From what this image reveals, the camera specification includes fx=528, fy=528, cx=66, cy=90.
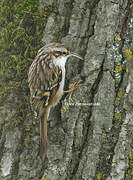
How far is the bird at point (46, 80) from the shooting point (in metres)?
2.70

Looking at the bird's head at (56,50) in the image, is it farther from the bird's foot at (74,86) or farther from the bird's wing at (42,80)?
the bird's foot at (74,86)

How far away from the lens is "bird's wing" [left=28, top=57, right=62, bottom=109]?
9.06ft

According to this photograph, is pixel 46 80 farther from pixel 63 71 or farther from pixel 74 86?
pixel 74 86

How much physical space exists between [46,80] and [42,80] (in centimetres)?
2

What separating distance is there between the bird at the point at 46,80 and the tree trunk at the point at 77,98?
0.04 m

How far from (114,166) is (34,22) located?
35.4 inches

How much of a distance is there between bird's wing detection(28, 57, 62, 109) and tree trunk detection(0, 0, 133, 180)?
0.07 meters

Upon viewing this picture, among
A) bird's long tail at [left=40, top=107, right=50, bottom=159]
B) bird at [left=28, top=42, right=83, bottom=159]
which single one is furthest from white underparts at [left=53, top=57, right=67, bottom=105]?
bird's long tail at [left=40, top=107, right=50, bottom=159]

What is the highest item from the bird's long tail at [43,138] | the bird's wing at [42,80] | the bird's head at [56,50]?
the bird's head at [56,50]

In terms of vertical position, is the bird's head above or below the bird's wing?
above

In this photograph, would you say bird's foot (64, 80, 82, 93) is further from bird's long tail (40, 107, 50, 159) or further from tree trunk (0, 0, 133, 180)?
bird's long tail (40, 107, 50, 159)

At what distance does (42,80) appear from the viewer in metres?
2.87

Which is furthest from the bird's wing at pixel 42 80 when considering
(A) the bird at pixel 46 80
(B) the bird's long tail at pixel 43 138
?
(B) the bird's long tail at pixel 43 138

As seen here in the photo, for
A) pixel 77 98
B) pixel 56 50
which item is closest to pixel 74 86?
pixel 77 98
